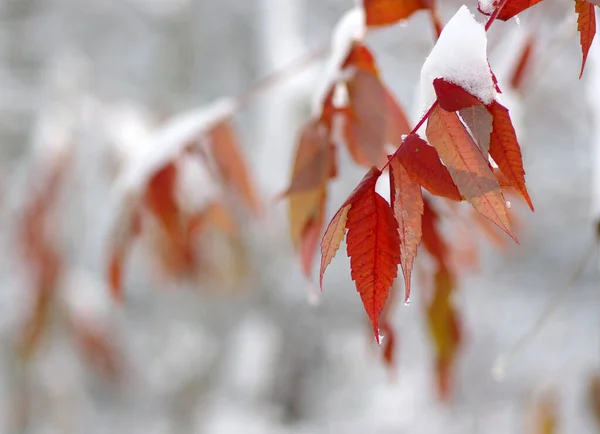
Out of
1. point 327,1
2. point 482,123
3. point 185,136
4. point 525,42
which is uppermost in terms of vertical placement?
point 327,1

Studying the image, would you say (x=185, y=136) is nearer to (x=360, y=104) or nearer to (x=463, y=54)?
(x=360, y=104)

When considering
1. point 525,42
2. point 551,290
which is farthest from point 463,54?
point 551,290

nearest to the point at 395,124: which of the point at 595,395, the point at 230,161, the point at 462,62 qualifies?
the point at 462,62

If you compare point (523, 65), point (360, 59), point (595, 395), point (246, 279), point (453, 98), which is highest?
point (246, 279)

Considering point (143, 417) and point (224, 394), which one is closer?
point (224, 394)

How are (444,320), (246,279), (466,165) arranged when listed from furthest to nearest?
(246,279) → (444,320) → (466,165)

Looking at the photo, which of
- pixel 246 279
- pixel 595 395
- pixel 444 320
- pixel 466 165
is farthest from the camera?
pixel 246 279

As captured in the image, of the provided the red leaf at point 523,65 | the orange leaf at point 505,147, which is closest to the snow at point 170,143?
the red leaf at point 523,65

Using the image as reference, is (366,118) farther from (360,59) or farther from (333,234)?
(333,234)
